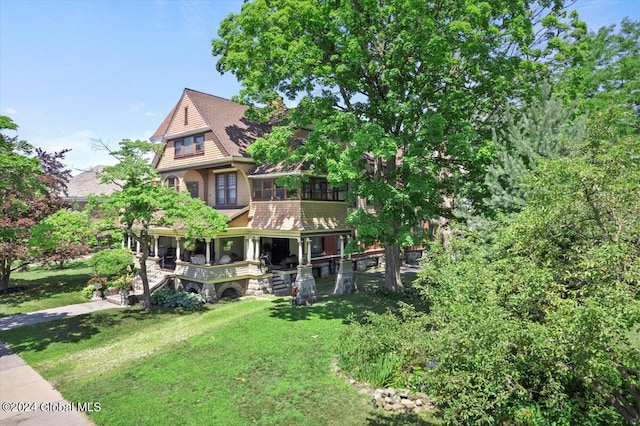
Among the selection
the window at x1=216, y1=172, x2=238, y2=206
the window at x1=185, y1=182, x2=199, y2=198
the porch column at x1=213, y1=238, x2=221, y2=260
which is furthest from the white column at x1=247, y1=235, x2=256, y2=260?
the window at x1=185, y1=182, x2=199, y2=198

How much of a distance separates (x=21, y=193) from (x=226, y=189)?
37.1ft

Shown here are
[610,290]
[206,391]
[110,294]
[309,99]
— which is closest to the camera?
[610,290]

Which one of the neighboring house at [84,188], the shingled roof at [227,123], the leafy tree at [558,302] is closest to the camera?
the leafy tree at [558,302]

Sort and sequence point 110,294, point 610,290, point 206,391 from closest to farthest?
point 610,290
point 206,391
point 110,294

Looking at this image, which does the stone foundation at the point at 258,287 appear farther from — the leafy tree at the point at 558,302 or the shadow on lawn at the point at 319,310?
the leafy tree at the point at 558,302

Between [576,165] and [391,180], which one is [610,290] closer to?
[576,165]

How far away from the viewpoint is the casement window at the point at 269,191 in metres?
22.6

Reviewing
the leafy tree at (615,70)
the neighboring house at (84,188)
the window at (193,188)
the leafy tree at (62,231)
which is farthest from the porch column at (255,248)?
the neighboring house at (84,188)

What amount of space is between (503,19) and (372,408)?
17378 millimetres

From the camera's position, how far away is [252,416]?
9.30 m

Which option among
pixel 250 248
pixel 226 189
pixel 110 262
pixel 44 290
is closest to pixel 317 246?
pixel 250 248

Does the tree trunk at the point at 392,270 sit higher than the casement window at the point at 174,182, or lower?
lower

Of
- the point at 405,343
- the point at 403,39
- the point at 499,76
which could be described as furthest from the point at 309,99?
the point at 405,343

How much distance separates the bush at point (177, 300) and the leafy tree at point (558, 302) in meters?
15.8
